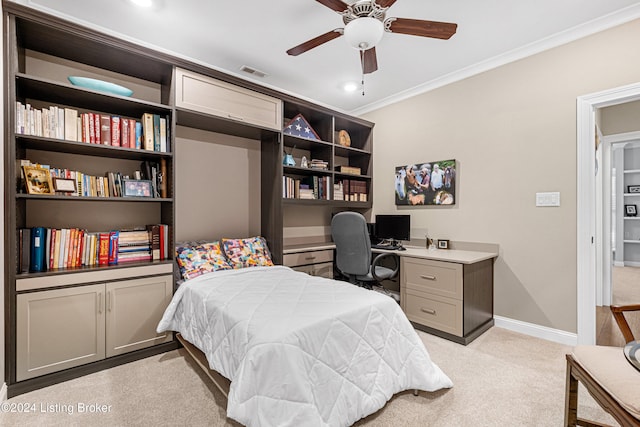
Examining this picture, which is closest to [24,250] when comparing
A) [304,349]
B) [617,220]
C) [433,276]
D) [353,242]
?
[304,349]

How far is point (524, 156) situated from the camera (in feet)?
9.59

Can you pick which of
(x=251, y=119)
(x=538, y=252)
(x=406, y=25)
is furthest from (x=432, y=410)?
(x=251, y=119)

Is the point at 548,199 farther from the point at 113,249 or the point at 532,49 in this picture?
the point at 113,249

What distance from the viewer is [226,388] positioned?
1.74 m

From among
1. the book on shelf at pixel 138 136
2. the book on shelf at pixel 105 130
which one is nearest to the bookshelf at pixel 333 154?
the book on shelf at pixel 138 136

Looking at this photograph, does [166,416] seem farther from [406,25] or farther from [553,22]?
[553,22]

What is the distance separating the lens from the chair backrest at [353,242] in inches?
115

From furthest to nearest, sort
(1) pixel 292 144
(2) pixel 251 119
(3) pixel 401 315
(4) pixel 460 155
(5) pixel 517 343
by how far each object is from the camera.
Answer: (1) pixel 292 144 < (4) pixel 460 155 < (2) pixel 251 119 < (5) pixel 517 343 < (3) pixel 401 315

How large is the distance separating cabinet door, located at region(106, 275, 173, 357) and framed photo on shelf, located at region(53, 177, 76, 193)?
0.74 metres

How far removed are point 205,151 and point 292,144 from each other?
106 centimetres

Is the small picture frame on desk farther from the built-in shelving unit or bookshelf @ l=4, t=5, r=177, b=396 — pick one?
the built-in shelving unit

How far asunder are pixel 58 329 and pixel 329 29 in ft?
9.94

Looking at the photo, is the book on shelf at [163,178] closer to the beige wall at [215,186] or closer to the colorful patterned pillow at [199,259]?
the beige wall at [215,186]

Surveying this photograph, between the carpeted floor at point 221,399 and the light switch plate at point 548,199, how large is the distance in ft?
4.25
